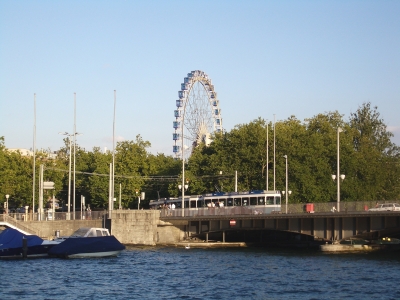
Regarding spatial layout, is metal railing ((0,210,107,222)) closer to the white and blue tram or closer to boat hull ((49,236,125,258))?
the white and blue tram

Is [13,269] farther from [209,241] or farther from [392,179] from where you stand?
[392,179]

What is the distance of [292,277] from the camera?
61.5 metres

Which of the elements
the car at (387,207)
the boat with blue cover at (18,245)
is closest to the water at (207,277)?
the boat with blue cover at (18,245)

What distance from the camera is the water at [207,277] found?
172 feet

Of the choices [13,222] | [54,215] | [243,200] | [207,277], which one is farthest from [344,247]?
[54,215]

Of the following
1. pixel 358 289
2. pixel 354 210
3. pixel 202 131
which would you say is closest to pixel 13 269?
pixel 358 289

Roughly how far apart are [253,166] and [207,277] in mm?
71573

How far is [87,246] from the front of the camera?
78.6 metres

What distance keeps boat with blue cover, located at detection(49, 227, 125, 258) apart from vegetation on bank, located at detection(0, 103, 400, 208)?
51.3m

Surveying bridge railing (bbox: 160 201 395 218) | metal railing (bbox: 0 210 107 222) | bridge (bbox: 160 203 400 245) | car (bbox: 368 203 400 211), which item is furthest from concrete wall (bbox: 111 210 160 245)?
car (bbox: 368 203 400 211)

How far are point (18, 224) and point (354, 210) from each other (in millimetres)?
43405

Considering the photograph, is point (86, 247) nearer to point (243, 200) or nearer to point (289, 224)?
point (289, 224)

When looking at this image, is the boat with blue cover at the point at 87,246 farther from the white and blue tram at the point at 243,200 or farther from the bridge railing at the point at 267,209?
the white and blue tram at the point at 243,200

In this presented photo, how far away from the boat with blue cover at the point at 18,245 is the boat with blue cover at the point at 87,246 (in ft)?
4.82
